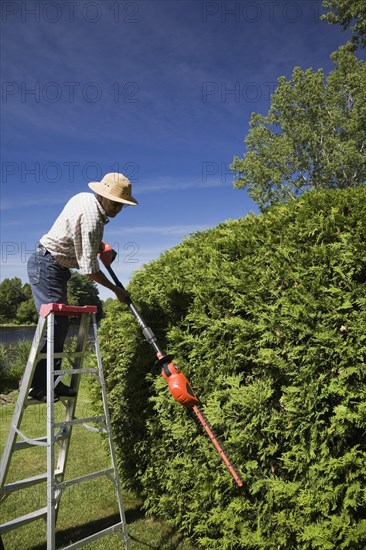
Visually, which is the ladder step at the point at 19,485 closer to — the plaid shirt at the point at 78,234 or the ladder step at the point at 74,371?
the ladder step at the point at 74,371

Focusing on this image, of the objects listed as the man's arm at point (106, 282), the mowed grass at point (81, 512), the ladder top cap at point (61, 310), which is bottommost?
the mowed grass at point (81, 512)

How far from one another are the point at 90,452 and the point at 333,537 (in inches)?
167

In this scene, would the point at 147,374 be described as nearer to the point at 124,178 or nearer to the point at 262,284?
the point at 262,284

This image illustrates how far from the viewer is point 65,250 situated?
3506 mm

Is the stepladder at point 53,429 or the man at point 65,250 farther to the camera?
the man at point 65,250

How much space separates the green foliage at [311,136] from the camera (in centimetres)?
2895

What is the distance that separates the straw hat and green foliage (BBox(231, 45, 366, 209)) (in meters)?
27.1

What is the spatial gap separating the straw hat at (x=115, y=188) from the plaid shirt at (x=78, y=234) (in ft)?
0.33

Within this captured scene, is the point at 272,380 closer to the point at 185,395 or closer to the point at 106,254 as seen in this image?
the point at 185,395

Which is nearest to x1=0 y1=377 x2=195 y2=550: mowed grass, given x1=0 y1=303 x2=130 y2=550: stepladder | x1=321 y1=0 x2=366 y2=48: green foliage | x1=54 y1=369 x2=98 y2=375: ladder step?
x1=0 y1=303 x2=130 y2=550: stepladder

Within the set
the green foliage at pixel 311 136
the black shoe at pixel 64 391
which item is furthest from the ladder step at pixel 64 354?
the green foliage at pixel 311 136

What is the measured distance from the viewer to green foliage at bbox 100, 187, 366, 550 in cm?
262

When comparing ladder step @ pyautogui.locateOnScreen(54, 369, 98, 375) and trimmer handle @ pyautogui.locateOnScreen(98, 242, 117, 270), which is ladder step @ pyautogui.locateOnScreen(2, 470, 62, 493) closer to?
ladder step @ pyautogui.locateOnScreen(54, 369, 98, 375)

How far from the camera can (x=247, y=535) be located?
301 centimetres
